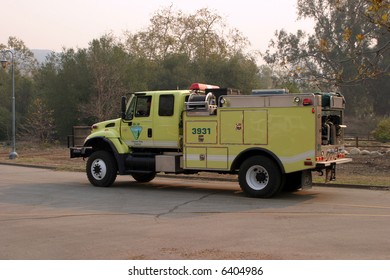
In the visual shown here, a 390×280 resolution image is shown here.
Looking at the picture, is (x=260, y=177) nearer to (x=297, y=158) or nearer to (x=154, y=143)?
(x=297, y=158)

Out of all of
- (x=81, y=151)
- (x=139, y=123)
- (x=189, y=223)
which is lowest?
(x=189, y=223)

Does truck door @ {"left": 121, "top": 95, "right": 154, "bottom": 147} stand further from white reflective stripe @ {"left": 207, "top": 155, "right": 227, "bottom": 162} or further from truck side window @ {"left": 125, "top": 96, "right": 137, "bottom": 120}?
white reflective stripe @ {"left": 207, "top": 155, "right": 227, "bottom": 162}

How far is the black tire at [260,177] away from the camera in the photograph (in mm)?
12297

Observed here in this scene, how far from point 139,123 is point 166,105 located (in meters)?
1.00

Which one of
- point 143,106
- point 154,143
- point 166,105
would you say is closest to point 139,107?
point 143,106

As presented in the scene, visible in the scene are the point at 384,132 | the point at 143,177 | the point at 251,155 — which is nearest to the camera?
the point at 251,155

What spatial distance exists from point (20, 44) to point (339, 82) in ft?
257

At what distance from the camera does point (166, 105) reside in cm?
1411

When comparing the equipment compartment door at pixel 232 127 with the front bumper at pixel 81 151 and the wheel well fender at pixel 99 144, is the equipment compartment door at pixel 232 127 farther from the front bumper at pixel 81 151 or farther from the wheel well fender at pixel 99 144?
the front bumper at pixel 81 151

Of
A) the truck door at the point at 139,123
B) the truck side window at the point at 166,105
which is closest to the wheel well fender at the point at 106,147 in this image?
the truck door at the point at 139,123

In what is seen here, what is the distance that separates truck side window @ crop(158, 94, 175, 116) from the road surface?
2156 millimetres

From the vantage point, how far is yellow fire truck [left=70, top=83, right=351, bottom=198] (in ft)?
39.6

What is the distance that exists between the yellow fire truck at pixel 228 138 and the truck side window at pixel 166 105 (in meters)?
0.03

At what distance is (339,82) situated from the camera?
675 inches
